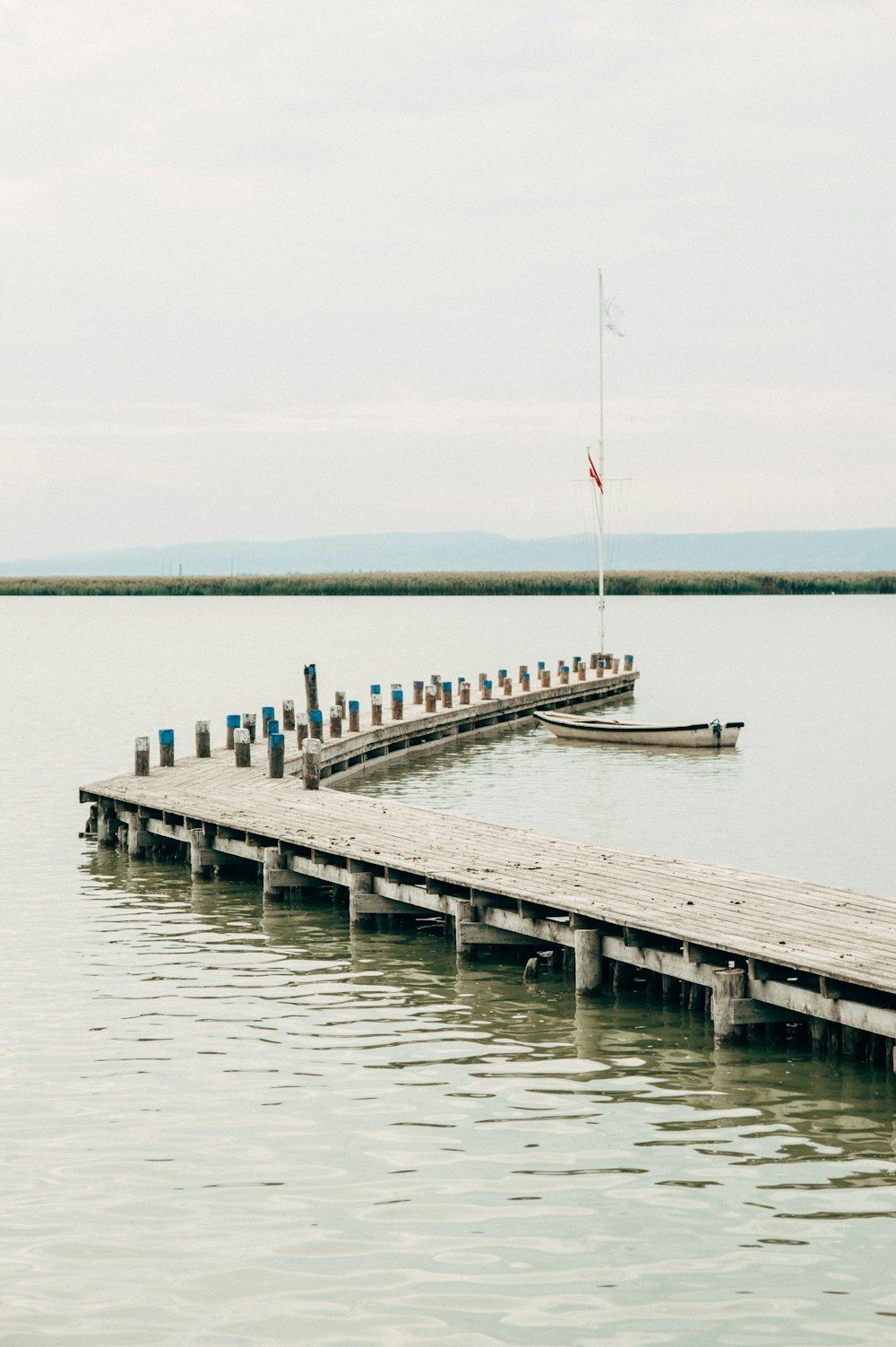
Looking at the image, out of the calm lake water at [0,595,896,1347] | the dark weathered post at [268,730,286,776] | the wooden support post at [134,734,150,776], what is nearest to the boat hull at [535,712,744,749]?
the dark weathered post at [268,730,286,776]

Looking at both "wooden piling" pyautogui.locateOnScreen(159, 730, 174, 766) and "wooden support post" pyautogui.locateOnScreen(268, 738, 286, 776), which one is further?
"wooden piling" pyautogui.locateOnScreen(159, 730, 174, 766)

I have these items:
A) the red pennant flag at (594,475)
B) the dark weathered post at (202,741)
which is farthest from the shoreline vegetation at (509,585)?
the dark weathered post at (202,741)

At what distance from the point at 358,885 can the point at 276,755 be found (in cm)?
831

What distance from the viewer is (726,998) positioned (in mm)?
13375

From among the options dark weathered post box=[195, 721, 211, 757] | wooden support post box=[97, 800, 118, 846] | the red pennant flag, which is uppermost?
the red pennant flag

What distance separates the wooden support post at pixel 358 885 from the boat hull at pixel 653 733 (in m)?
21.2

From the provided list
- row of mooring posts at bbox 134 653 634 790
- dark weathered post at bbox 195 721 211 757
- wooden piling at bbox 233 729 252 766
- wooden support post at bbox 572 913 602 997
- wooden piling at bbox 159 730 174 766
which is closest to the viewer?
wooden support post at bbox 572 913 602 997

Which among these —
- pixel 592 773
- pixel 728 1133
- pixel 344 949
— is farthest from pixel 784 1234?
pixel 592 773

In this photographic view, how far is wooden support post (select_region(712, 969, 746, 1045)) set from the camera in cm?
1338

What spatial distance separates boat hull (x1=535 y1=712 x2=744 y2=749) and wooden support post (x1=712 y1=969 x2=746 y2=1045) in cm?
2563

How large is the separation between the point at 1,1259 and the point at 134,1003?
19.0 feet

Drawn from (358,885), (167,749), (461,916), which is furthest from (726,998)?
(167,749)

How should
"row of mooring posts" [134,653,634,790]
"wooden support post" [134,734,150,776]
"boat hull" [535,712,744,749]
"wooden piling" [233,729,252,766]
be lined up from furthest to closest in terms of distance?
"boat hull" [535,712,744,749] < "wooden piling" [233,729,252,766] < "row of mooring posts" [134,653,634,790] < "wooden support post" [134,734,150,776]

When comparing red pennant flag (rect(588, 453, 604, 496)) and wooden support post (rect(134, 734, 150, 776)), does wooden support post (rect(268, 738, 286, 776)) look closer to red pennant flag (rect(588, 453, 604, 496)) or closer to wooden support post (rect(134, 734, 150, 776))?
wooden support post (rect(134, 734, 150, 776))
